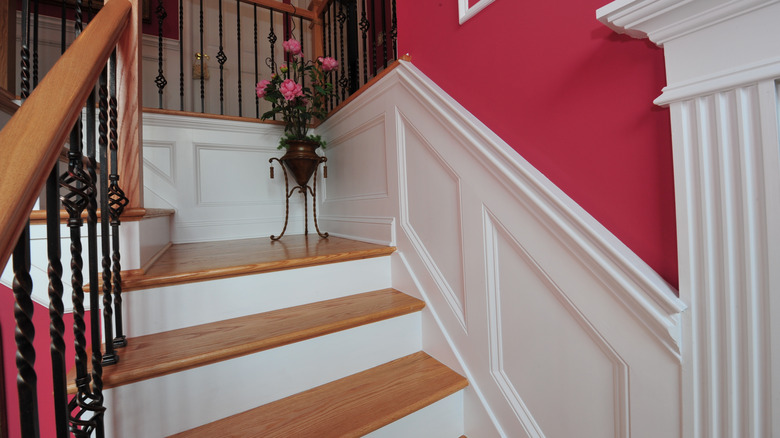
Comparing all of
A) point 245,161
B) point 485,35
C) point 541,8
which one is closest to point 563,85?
point 541,8

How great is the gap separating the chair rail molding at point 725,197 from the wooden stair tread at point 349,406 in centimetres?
64

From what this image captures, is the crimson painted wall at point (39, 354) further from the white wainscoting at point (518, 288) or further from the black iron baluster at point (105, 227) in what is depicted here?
the white wainscoting at point (518, 288)

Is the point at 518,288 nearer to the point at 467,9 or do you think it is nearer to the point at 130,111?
the point at 467,9

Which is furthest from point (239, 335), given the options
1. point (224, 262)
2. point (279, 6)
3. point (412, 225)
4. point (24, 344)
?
point (279, 6)

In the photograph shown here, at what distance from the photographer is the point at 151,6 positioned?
3090 mm

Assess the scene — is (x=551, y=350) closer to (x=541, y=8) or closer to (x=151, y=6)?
(x=541, y=8)

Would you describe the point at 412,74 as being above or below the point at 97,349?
above

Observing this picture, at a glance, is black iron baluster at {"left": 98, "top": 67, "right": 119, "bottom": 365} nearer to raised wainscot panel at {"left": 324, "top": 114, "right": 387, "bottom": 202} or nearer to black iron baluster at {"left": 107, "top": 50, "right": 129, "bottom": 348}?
black iron baluster at {"left": 107, "top": 50, "right": 129, "bottom": 348}

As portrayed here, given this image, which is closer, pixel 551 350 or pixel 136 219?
pixel 551 350

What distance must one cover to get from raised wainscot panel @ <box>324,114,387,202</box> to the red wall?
2.18 feet

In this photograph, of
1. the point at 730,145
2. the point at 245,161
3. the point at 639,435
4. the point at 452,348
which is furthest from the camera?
the point at 245,161

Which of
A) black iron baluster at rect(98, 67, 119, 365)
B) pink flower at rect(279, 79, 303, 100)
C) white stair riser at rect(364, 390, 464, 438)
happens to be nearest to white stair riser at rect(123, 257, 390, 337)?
black iron baluster at rect(98, 67, 119, 365)

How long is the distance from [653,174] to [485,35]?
69 centimetres

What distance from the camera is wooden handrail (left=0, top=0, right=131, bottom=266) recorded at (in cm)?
42
